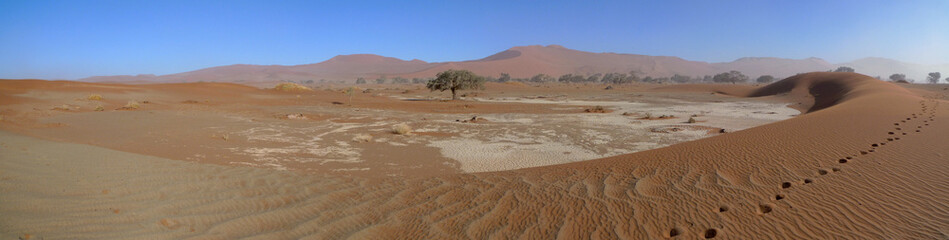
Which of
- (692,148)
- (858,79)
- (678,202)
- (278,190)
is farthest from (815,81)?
(278,190)

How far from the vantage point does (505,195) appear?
5043 millimetres

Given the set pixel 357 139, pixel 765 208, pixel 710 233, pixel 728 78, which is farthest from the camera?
pixel 728 78

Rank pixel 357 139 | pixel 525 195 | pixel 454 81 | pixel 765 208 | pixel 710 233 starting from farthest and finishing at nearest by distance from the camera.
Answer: pixel 454 81 < pixel 357 139 < pixel 525 195 < pixel 765 208 < pixel 710 233

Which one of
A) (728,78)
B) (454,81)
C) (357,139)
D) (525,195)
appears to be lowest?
(357,139)

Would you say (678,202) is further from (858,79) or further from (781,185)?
(858,79)

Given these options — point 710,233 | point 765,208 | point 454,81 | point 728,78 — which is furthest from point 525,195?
point 728,78

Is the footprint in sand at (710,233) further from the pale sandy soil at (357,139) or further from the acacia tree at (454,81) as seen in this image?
the acacia tree at (454,81)

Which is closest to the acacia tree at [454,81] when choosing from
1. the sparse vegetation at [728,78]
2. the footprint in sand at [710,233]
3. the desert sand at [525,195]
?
the desert sand at [525,195]

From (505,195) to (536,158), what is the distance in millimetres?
4807

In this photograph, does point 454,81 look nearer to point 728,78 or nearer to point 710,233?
point 710,233

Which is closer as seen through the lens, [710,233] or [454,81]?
[710,233]

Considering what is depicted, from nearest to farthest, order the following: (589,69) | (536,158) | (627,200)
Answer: (627,200), (536,158), (589,69)

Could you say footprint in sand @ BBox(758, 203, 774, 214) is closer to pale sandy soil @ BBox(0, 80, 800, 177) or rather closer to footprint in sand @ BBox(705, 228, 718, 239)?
footprint in sand @ BBox(705, 228, 718, 239)

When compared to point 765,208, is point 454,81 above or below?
above
